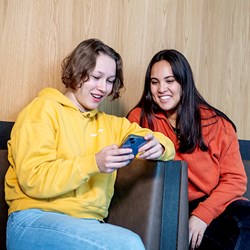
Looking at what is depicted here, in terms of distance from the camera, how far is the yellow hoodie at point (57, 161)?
0.95m

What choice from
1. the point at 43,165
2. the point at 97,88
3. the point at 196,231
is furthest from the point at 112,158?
the point at 196,231

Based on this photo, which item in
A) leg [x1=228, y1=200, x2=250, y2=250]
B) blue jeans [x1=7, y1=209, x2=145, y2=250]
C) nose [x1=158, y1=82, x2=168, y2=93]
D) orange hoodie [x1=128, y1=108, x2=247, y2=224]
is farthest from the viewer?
nose [x1=158, y1=82, x2=168, y2=93]

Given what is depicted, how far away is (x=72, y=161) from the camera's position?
966mm

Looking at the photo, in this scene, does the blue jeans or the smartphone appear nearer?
the blue jeans

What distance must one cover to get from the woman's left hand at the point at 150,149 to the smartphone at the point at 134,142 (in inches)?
1.0

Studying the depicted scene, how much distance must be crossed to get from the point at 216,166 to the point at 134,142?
0.52 meters

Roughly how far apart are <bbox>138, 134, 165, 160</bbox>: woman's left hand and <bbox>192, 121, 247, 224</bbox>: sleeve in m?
0.29

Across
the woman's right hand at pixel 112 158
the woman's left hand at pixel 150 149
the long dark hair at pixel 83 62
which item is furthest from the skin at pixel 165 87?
the woman's right hand at pixel 112 158

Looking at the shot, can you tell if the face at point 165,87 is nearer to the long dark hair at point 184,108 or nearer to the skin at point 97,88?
the long dark hair at point 184,108

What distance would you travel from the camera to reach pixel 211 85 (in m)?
1.88

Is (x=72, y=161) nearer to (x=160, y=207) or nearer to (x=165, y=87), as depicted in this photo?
(x=160, y=207)

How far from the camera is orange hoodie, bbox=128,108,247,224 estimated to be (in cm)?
129

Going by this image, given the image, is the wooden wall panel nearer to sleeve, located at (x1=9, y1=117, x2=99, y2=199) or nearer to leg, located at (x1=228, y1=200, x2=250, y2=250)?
sleeve, located at (x1=9, y1=117, x2=99, y2=199)

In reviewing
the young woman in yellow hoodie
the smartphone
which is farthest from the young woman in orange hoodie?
the smartphone
